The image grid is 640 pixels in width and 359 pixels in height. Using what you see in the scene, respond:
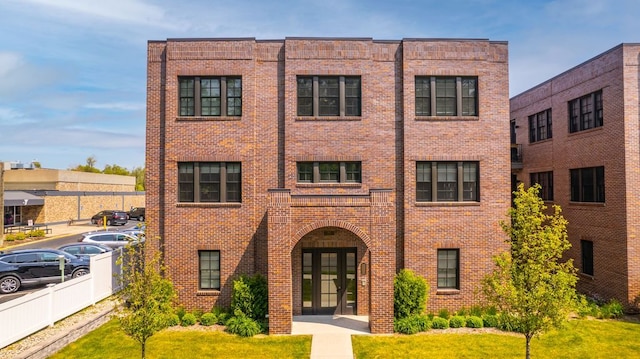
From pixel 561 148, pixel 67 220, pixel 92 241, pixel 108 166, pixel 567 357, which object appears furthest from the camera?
pixel 108 166

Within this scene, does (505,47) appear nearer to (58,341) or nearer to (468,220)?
(468,220)

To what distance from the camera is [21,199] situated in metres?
40.8

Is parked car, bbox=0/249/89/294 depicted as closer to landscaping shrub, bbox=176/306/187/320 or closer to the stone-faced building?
landscaping shrub, bbox=176/306/187/320

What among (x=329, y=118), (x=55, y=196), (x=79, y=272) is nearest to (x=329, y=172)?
(x=329, y=118)

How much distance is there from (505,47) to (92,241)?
27.8 meters

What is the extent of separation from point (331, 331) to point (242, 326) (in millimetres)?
3320

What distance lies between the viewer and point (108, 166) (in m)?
110

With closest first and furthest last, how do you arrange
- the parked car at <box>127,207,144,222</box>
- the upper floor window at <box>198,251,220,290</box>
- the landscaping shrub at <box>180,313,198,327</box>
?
the landscaping shrub at <box>180,313,198,327</box>, the upper floor window at <box>198,251,220,290</box>, the parked car at <box>127,207,144,222</box>

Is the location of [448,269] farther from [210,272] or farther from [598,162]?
[210,272]

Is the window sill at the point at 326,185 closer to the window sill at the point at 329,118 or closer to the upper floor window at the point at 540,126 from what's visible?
the window sill at the point at 329,118

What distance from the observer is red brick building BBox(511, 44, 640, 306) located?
16.2 m

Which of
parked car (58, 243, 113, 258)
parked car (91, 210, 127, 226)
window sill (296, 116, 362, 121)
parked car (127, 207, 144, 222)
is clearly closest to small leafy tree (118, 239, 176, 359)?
window sill (296, 116, 362, 121)

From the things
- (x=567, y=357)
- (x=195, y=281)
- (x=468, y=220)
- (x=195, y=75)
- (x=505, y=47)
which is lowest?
(x=567, y=357)

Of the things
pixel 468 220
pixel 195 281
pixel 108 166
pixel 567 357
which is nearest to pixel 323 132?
pixel 468 220
